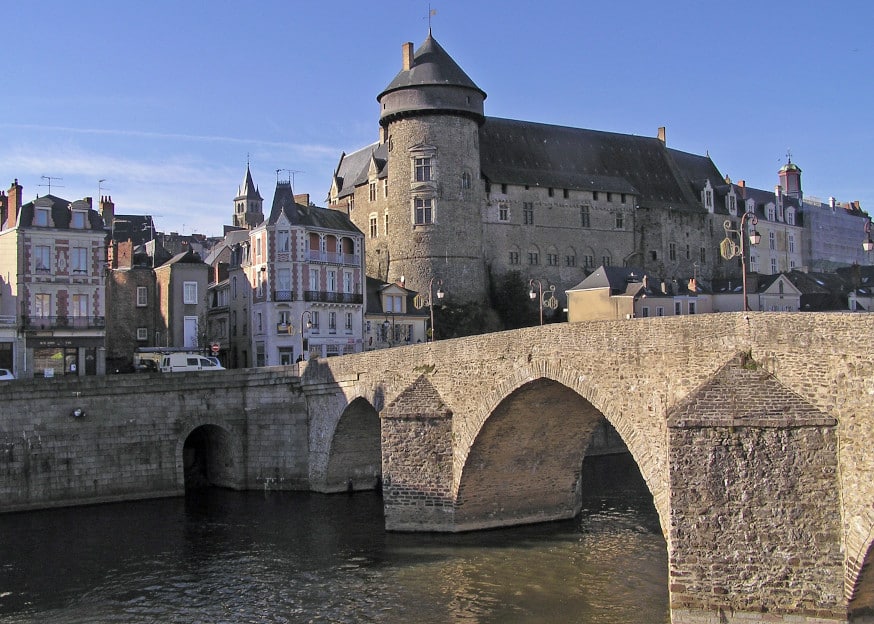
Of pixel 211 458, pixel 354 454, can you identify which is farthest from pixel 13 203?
pixel 354 454

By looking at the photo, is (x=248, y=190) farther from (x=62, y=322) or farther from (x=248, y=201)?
(x=62, y=322)

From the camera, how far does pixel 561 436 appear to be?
1029 inches

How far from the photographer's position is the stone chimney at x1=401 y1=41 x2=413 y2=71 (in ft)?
209

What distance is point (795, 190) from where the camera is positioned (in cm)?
9375

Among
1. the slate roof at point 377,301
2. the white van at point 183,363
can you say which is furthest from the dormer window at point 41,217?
the slate roof at point 377,301

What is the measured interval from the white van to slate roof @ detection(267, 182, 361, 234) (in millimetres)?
8673

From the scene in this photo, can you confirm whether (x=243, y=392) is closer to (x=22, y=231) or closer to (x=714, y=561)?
(x=22, y=231)

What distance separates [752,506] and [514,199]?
5289 cm

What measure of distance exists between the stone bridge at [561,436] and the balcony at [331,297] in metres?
11.9

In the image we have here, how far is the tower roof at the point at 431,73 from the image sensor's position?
61.8 meters

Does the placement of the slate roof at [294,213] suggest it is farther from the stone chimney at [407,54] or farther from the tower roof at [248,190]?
the tower roof at [248,190]

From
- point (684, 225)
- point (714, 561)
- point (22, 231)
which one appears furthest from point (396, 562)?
point (684, 225)

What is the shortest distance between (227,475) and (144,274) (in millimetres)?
19177

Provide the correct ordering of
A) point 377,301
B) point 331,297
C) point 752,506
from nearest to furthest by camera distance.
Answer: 1. point 752,506
2. point 331,297
3. point 377,301
